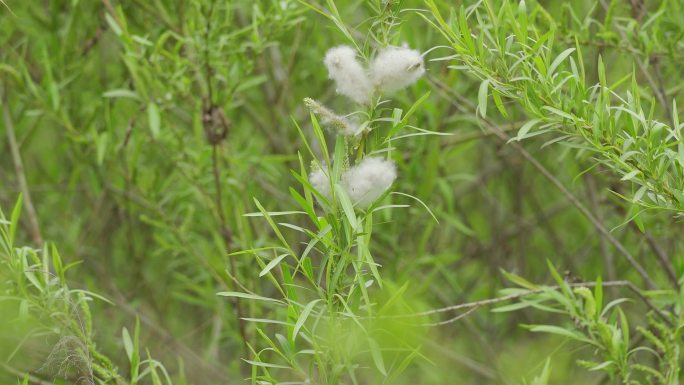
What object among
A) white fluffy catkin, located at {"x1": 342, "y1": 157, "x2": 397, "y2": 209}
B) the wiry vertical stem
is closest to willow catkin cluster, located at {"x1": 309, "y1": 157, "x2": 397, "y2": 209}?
white fluffy catkin, located at {"x1": 342, "y1": 157, "x2": 397, "y2": 209}

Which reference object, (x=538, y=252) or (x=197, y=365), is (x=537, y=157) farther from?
(x=197, y=365)

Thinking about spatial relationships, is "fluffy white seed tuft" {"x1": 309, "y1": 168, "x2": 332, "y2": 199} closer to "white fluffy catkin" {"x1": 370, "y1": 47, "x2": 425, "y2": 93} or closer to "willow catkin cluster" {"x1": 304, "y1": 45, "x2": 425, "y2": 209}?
"willow catkin cluster" {"x1": 304, "y1": 45, "x2": 425, "y2": 209}

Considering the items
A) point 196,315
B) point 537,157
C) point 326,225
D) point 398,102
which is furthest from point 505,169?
point 326,225

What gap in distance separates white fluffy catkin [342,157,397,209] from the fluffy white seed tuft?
0.8 inches

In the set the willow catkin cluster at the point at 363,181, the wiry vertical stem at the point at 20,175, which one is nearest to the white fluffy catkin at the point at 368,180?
the willow catkin cluster at the point at 363,181

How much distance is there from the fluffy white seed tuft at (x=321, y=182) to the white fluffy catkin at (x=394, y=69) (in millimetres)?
123

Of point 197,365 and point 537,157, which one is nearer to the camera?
point 197,365

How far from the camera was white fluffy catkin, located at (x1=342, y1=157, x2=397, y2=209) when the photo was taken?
101 centimetres

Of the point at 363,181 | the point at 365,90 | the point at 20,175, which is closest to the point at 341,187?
the point at 363,181

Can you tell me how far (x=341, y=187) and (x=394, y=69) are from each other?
0.51ft

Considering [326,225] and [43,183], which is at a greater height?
[326,225]

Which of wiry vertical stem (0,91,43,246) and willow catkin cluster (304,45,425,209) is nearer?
willow catkin cluster (304,45,425,209)

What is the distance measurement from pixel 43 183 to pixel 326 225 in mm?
2277

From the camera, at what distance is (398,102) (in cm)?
241
